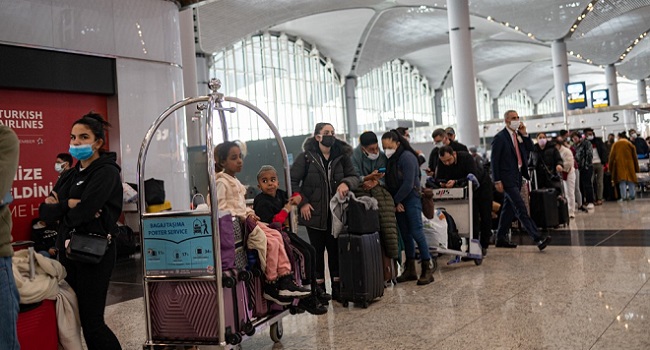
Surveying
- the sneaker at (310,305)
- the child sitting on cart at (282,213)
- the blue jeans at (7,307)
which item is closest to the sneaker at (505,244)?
the child sitting on cart at (282,213)

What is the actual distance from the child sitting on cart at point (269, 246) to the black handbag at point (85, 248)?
894mm

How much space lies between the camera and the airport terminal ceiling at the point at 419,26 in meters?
26.1

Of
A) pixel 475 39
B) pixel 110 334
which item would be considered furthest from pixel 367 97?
pixel 110 334

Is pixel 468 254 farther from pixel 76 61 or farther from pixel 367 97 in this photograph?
pixel 367 97

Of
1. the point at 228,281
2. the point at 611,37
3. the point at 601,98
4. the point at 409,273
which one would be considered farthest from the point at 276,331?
the point at 611,37

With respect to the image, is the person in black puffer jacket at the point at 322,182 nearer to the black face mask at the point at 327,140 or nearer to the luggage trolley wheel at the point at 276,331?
the black face mask at the point at 327,140

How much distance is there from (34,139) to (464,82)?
48.9 ft

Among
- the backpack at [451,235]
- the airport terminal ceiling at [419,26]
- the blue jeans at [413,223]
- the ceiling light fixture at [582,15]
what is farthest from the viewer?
the ceiling light fixture at [582,15]

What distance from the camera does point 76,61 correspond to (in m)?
8.47

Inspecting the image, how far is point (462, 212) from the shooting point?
748 centimetres

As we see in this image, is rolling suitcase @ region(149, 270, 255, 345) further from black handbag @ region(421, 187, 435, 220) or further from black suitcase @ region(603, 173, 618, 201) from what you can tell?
black suitcase @ region(603, 173, 618, 201)

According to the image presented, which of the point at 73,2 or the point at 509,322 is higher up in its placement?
the point at 73,2

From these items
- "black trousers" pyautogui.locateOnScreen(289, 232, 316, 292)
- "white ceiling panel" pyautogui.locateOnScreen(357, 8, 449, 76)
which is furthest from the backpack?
"white ceiling panel" pyautogui.locateOnScreen(357, 8, 449, 76)

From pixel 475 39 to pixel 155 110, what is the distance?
104 feet
